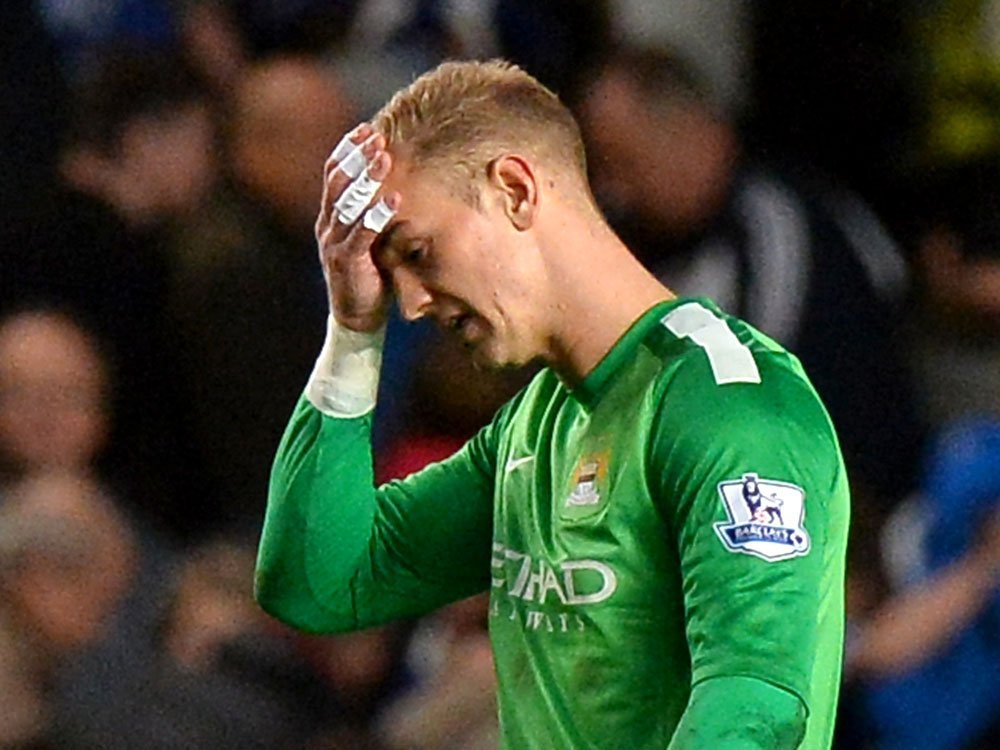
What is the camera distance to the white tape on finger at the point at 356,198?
128 centimetres

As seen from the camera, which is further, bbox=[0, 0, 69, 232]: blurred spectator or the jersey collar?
bbox=[0, 0, 69, 232]: blurred spectator

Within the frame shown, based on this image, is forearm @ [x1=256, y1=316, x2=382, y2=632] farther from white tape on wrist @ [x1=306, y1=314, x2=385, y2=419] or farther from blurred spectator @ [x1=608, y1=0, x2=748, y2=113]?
blurred spectator @ [x1=608, y1=0, x2=748, y2=113]

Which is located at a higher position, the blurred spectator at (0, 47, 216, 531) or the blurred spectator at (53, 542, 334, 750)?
the blurred spectator at (0, 47, 216, 531)

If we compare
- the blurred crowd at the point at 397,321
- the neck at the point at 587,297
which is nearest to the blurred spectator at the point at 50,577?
the blurred crowd at the point at 397,321

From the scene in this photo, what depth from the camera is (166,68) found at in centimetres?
229

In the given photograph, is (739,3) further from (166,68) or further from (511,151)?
(511,151)

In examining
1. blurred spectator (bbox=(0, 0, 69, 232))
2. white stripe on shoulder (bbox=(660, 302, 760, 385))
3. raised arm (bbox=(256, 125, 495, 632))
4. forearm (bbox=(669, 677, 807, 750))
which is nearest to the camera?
forearm (bbox=(669, 677, 807, 750))

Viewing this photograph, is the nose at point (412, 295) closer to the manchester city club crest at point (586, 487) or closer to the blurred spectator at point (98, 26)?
the manchester city club crest at point (586, 487)

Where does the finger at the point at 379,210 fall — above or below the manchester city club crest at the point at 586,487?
above

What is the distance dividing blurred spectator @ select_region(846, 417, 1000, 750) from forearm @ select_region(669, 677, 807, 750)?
1267 millimetres

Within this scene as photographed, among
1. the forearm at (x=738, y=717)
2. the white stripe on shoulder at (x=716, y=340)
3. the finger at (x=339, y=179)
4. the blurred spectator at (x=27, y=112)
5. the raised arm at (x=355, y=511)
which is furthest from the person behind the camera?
the blurred spectator at (x=27, y=112)

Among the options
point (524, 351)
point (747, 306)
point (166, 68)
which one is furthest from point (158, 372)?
point (524, 351)

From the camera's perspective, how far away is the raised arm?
1411 mm

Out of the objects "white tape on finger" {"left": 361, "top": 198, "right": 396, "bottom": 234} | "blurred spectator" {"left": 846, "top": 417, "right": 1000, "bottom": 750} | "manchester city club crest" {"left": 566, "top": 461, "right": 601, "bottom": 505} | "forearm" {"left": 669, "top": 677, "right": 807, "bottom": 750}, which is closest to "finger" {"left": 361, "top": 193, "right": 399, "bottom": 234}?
"white tape on finger" {"left": 361, "top": 198, "right": 396, "bottom": 234}
